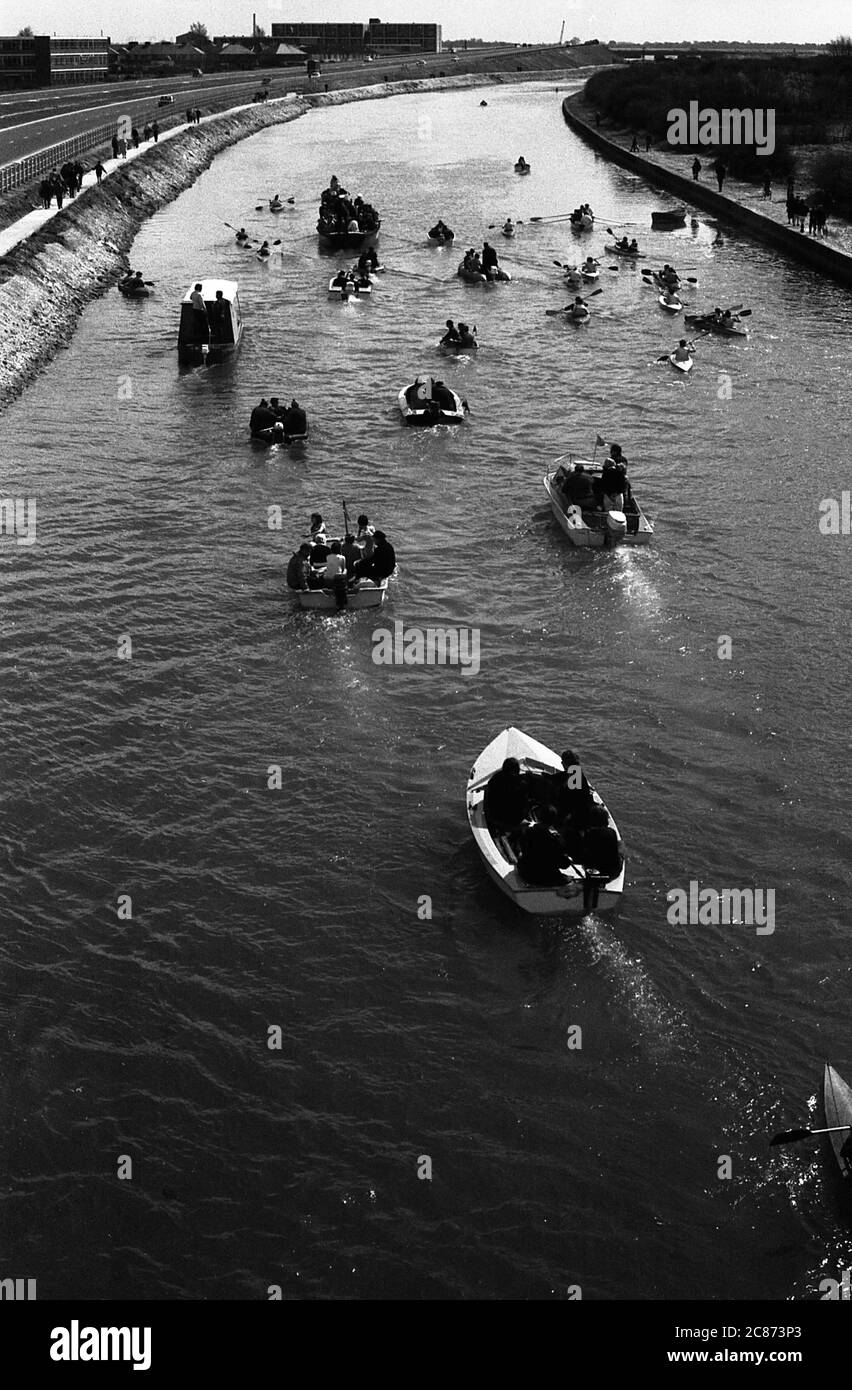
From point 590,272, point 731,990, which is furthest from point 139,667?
point 590,272

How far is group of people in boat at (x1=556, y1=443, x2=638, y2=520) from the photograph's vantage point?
29203 mm

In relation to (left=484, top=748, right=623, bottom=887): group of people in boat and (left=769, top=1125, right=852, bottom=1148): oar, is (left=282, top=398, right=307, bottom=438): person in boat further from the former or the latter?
(left=769, top=1125, right=852, bottom=1148): oar

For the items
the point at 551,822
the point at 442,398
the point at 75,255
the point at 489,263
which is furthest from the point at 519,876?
the point at 75,255

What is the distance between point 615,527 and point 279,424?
1118 cm

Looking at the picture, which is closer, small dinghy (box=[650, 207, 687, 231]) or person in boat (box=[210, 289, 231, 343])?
person in boat (box=[210, 289, 231, 343])

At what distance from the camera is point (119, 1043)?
15469 mm

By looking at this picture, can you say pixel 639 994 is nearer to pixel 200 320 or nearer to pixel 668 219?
pixel 200 320

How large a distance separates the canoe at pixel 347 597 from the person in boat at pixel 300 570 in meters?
0.17

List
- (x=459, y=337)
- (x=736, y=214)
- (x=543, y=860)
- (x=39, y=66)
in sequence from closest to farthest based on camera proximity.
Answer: (x=543, y=860) < (x=459, y=337) < (x=736, y=214) < (x=39, y=66)

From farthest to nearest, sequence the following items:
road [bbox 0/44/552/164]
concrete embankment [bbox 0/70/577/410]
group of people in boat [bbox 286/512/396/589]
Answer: road [bbox 0/44/552/164] < concrete embankment [bbox 0/70/577/410] < group of people in boat [bbox 286/512/396/589]

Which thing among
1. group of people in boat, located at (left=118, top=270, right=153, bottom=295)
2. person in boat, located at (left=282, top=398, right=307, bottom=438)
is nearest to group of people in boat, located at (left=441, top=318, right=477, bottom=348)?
person in boat, located at (left=282, top=398, right=307, bottom=438)

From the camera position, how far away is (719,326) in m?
47.5

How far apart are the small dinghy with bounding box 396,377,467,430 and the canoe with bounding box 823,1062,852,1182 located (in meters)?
25.4

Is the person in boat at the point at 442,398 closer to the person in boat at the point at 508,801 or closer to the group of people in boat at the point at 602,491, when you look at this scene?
the group of people in boat at the point at 602,491
